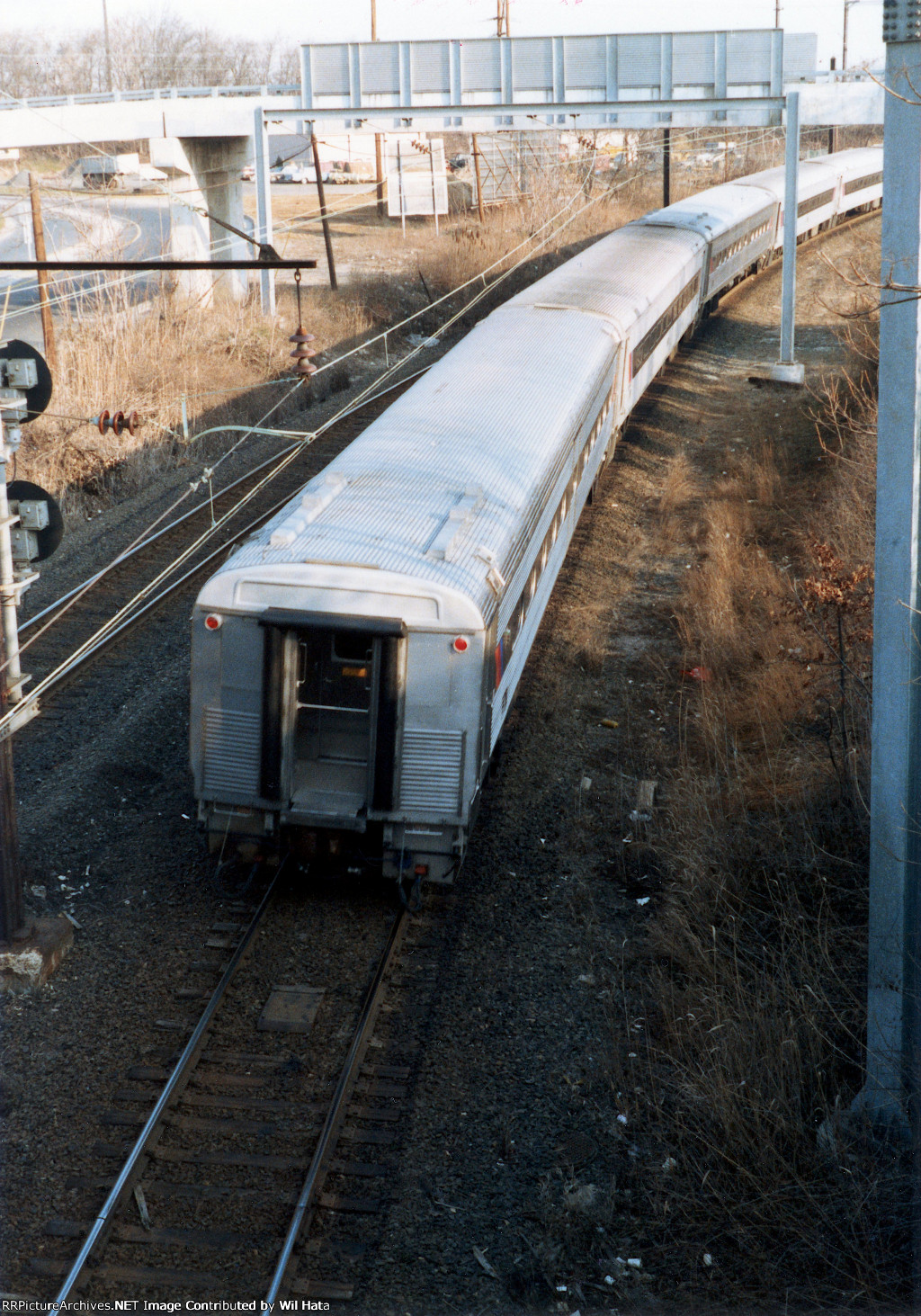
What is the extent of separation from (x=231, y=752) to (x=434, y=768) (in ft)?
4.78

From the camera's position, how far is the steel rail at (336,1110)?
18.6 ft

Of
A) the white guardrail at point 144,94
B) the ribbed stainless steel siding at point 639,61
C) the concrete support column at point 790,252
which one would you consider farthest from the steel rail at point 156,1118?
the white guardrail at point 144,94

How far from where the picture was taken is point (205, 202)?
31.0m

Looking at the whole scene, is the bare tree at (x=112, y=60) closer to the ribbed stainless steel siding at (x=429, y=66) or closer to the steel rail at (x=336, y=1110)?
the ribbed stainless steel siding at (x=429, y=66)

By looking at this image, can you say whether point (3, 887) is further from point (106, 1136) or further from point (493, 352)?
point (493, 352)

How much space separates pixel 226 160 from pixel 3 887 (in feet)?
90.3

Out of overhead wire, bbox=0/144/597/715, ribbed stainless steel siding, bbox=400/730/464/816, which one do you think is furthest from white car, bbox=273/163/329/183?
ribbed stainless steel siding, bbox=400/730/464/816

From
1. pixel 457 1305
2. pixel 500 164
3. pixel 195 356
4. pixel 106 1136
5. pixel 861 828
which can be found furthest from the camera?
pixel 500 164

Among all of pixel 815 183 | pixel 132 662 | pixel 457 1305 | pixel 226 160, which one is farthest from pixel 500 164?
pixel 457 1305

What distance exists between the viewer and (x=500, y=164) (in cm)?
5541

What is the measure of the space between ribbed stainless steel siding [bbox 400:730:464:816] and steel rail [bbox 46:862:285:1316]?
1589 mm

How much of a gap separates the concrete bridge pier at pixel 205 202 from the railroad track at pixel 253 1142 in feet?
73.4

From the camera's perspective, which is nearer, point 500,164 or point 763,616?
point 763,616

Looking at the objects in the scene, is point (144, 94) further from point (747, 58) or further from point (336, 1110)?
point (336, 1110)
